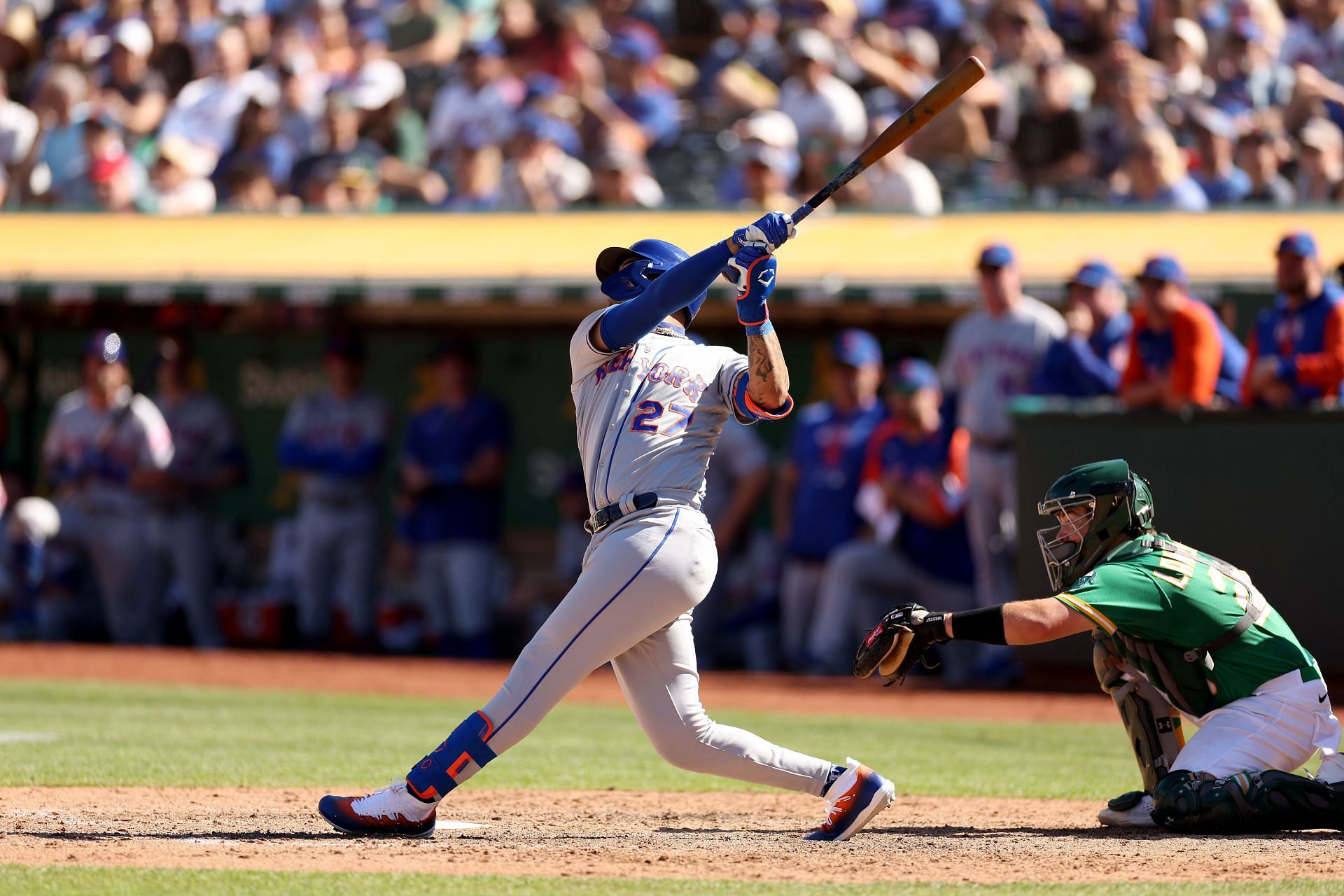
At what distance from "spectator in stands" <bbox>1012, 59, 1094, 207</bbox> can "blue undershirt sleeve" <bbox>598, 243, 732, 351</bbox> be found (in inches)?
295

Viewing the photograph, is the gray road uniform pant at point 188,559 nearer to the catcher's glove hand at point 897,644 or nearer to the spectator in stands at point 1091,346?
the spectator in stands at point 1091,346

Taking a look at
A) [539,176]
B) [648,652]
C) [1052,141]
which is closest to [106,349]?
[539,176]

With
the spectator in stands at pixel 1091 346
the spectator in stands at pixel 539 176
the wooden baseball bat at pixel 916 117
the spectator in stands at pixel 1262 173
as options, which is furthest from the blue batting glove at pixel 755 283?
the spectator in stands at pixel 539 176

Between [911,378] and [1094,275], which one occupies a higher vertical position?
[1094,275]

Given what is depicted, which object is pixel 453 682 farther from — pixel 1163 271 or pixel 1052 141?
pixel 1052 141

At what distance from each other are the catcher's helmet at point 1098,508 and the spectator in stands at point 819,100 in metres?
7.01

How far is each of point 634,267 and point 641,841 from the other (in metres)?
1.47

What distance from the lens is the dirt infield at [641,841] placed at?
421 cm

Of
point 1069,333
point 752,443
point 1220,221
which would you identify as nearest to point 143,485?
point 752,443

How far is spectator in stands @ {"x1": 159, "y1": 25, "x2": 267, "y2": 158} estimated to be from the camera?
13383 millimetres

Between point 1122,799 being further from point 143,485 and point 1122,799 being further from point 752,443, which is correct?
point 143,485

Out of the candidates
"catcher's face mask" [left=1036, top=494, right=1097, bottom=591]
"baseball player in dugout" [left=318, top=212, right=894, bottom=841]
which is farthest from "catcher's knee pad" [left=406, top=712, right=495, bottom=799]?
"catcher's face mask" [left=1036, top=494, right=1097, bottom=591]

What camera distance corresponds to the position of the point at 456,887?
3.93 metres

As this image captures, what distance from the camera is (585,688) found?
978 centimetres
